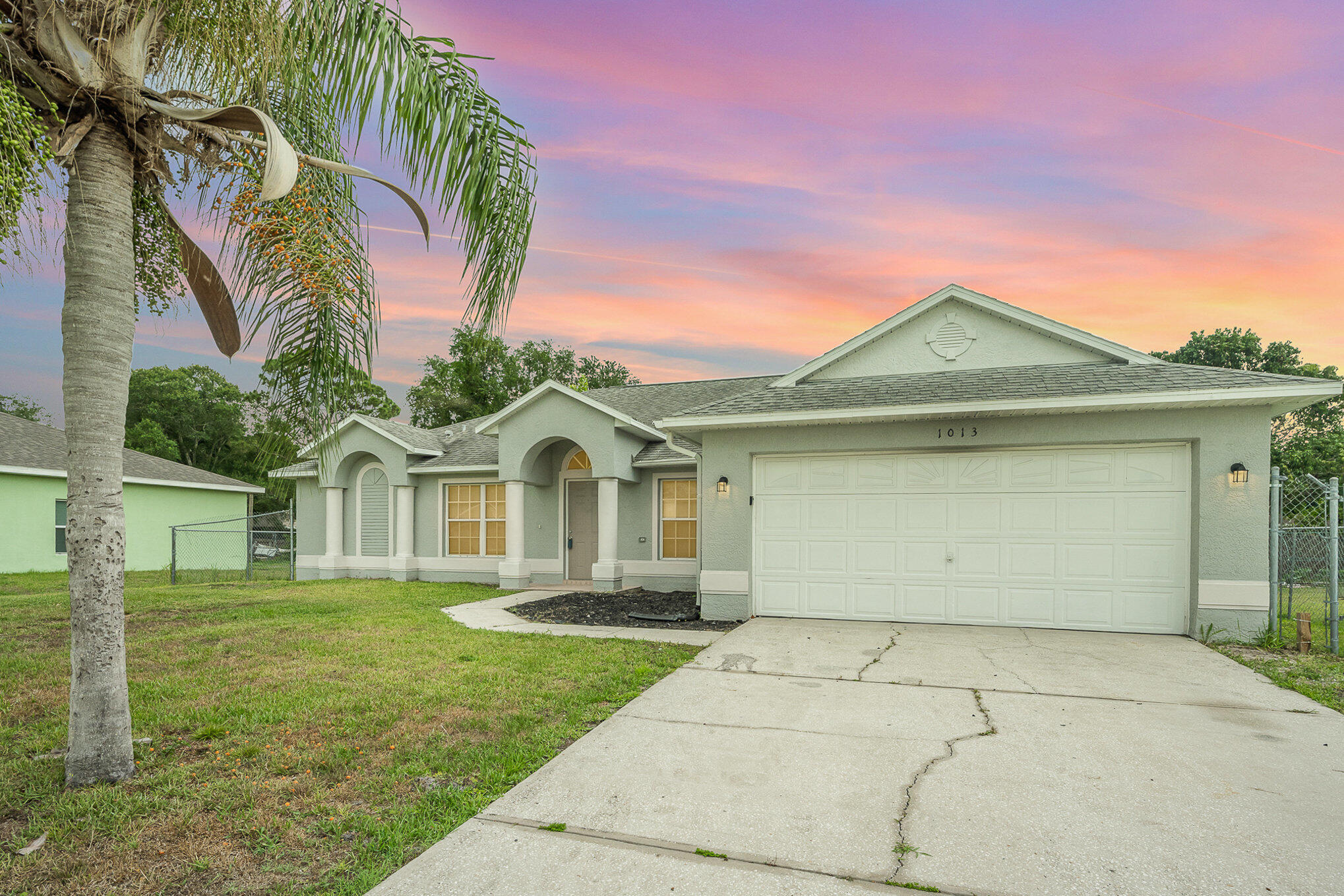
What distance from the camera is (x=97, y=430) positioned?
3.78 meters

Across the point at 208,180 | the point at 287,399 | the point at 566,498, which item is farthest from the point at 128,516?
the point at 208,180

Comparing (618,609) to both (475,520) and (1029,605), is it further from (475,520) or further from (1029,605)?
(475,520)

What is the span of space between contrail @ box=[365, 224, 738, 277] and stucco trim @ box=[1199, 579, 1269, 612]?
27.9ft

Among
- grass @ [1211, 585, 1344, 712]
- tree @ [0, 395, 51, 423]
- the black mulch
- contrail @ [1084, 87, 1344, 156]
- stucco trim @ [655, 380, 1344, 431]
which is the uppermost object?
contrail @ [1084, 87, 1344, 156]

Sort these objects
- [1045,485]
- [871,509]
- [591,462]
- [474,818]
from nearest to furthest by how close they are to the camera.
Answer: [474,818]
[1045,485]
[871,509]
[591,462]

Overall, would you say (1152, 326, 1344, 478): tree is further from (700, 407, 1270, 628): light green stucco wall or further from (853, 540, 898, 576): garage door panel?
(853, 540, 898, 576): garage door panel

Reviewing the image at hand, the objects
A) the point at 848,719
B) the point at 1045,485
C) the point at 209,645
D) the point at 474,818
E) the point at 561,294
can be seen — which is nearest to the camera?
the point at 474,818

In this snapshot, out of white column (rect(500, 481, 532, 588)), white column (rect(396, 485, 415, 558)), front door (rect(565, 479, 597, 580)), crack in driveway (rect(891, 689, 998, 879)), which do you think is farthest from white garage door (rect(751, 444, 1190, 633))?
white column (rect(396, 485, 415, 558))

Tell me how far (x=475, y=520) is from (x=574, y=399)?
4306 millimetres

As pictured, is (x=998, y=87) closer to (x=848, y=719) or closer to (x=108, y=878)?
(x=848, y=719)

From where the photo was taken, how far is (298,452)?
18.5 feet

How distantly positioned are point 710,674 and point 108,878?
15.1ft

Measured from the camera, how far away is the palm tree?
3.63 meters

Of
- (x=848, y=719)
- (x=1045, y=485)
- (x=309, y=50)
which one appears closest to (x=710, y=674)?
(x=848, y=719)
